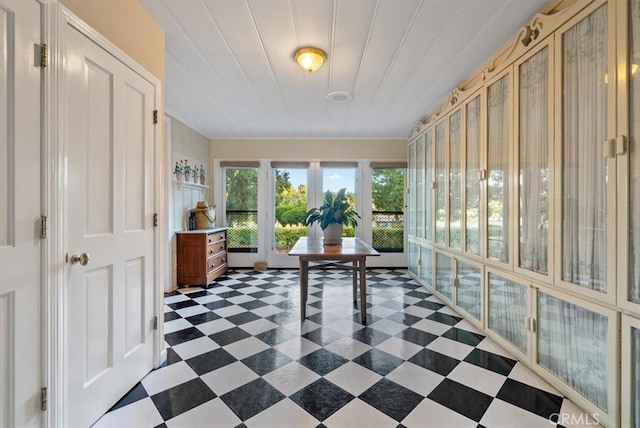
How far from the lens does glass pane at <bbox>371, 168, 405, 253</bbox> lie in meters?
5.57

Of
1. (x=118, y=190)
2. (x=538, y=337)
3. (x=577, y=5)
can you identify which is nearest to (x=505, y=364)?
(x=538, y=337)

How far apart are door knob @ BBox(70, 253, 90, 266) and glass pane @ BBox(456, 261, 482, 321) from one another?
3055 millimetres

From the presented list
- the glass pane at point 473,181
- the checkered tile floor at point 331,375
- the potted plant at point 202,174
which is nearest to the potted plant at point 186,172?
the potted plant at point 202,174

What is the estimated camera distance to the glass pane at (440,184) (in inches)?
142

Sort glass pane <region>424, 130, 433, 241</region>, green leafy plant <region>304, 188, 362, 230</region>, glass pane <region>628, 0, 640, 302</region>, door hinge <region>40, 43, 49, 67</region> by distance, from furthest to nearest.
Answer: glass pane <region>424, 130, 433, 241</region>, green leafy plant <region>304, 188, 362, 230</region>, glass pane <region>628, 0, 640, 302</region>, door hinge <region>40, 43, 49, 67</region>

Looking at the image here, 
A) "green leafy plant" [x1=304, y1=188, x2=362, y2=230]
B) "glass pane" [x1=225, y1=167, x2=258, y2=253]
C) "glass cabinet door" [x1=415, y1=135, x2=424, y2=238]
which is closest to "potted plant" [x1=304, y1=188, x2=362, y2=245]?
"green leafy plant" [x1=304, y1=188, x2=362, y2=230]

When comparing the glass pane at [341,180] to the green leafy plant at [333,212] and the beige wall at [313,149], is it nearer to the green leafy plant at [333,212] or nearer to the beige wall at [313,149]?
the beige wall at [313,149]

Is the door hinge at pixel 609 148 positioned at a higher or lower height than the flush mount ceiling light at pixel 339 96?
lower

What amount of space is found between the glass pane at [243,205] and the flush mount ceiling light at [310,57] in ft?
10.8

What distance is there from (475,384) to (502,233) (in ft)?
4.08

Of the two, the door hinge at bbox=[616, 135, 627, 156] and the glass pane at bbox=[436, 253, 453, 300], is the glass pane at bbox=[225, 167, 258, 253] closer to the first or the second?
the glass pane at bbox=[436, 253, 453, 300]

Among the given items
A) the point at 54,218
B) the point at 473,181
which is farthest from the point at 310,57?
the point at 54,218

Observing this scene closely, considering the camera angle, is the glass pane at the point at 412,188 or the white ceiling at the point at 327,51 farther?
the glass pane at the point at 412,188

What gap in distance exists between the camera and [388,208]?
559 centimetres
